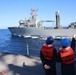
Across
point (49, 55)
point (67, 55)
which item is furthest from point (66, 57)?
point (49, 55)

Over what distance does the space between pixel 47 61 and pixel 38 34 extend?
70.9m

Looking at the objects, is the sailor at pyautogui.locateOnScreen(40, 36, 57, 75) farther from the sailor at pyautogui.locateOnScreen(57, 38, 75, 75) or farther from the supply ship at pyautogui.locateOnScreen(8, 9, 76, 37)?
the supply ship at pyautogui.locateOnScreen(8, 9, 76, 37)

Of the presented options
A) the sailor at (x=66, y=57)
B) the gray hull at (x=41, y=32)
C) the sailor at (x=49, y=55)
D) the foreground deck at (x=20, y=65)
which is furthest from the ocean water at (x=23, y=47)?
the sailor at (x=66, y=57)

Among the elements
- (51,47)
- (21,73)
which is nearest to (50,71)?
(51,47)

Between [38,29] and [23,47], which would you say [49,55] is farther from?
[38,29]

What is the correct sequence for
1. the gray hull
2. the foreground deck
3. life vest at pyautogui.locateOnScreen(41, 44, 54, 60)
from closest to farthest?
life vest at pyautogui.locateOnScreen(41, 44, 54, 60), the foreground deck, the gray hull

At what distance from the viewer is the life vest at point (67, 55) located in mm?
5586

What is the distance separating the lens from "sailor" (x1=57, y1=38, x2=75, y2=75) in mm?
5566

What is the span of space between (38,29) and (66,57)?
7136cm

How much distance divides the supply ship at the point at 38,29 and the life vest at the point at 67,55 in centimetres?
6450

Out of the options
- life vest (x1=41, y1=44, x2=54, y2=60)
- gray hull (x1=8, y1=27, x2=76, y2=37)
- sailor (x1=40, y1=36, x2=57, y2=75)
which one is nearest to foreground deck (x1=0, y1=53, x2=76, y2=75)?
sailor (x1=40, y1=36, x2=57, y2=75)

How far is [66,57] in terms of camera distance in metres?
5.61

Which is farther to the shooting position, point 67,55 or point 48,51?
point 48,51

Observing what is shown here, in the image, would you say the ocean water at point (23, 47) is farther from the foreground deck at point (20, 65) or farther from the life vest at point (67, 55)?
the life vest at point (67, 55)
